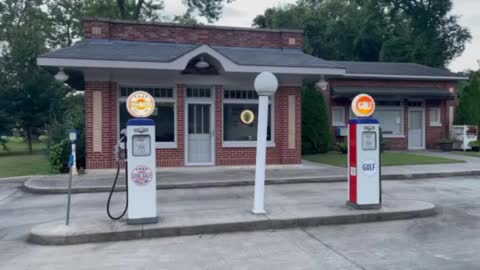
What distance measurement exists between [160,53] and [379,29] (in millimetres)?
33028

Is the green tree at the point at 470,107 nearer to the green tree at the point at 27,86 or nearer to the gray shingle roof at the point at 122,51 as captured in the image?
the gray shingle roof at the point at 122,51

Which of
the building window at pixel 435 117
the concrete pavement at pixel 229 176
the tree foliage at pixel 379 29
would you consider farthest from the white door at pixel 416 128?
the tree foliage at pixel 379 29

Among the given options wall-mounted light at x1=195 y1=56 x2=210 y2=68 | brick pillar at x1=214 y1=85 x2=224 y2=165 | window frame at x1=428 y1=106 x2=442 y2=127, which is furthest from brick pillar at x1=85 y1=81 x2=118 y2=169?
window frame at x1=428 y1=106 x2=442 y2=127

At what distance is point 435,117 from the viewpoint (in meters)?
21.9

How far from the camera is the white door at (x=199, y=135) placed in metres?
13.7

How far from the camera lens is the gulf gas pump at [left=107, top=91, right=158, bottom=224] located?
6.46 metres

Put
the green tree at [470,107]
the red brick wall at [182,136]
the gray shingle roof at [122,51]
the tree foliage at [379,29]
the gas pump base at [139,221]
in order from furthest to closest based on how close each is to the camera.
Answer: the tree foliage at [379,29] → the green tree at [470,107] → the red brick wall at [182,136] → the gray shingle roof at [122,51] → the gas pump base at [139,221]

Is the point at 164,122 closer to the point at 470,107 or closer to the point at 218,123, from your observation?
the point at 218,123

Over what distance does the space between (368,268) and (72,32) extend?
126 ft

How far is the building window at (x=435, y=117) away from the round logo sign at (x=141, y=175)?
19048mm

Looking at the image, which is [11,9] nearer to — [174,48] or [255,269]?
[174,48]

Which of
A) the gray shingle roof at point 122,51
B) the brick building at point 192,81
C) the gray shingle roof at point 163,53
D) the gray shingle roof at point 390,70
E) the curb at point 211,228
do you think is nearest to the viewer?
the curb at point 211,228

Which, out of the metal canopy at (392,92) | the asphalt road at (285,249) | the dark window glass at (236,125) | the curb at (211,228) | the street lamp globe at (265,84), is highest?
the metal canopy at (392,92)

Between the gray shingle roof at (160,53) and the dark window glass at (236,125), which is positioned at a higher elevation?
the gray shingle roof at (160,53)
